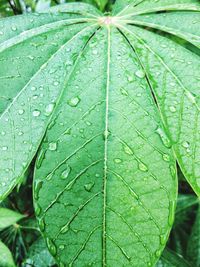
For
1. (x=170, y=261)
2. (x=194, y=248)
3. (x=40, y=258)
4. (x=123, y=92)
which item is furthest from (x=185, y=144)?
(x=194, y=248)

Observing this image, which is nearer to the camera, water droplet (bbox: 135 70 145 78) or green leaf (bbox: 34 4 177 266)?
green leaf (bbox: 34 4 177 266)

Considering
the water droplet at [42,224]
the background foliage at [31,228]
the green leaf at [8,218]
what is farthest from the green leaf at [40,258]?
the water droplet at [42,224]

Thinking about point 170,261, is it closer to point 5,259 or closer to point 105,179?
point 5,259

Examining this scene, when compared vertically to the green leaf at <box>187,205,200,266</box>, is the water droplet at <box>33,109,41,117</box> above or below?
above

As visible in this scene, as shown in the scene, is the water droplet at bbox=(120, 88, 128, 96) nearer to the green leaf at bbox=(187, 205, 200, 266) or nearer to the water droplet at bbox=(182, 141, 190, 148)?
the water droplet at bbox=(182, 141, 190, 148)

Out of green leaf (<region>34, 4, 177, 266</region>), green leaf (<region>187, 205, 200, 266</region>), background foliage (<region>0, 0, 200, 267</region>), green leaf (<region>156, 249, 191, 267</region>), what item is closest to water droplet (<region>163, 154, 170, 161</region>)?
green leaf (<region>34, 4, 177, 266</region>)

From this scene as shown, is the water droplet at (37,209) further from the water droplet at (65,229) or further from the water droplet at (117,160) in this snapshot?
the water droplet at (117,160)

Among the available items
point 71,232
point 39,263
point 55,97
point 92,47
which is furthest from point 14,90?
point 39,263

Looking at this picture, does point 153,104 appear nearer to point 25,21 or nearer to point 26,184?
point 25,21
